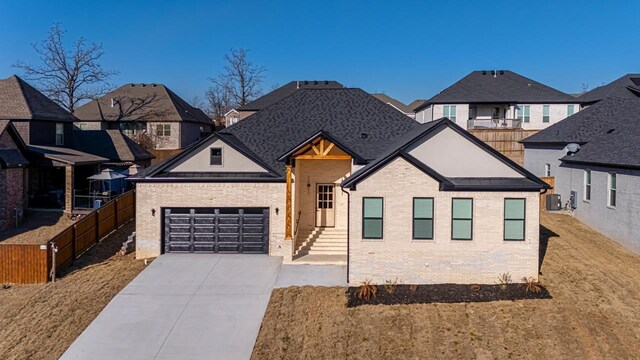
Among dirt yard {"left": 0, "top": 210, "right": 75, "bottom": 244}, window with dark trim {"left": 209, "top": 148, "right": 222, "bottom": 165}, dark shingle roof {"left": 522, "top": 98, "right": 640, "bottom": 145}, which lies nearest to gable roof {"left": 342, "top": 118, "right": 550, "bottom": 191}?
window with dark trim {"left": 209, "top": 148, "right": 222, "bottom": 165}

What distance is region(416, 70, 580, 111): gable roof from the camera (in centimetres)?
4069

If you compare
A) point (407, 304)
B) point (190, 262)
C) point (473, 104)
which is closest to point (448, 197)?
point (407, 304)

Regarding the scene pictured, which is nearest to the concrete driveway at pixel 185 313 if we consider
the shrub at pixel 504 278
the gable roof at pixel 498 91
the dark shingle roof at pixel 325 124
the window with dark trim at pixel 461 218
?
the dark shingle roof at pixel 325 124

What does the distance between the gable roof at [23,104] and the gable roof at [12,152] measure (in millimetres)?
3381

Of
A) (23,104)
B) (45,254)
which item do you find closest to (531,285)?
(45,254)

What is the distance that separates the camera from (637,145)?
18797 millimetres

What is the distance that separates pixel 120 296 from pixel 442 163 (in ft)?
36.7

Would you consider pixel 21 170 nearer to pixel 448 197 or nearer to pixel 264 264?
pixel 264 264

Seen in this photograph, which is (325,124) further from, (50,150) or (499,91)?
(499,91)

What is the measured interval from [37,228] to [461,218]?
775 inches

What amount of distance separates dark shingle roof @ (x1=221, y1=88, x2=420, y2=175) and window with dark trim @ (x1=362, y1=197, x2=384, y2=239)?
3607 mm

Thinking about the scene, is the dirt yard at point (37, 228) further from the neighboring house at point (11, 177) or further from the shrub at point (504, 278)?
the shrub at point (504, 278)

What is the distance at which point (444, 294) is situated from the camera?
544 inches

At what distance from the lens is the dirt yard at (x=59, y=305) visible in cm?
1135
